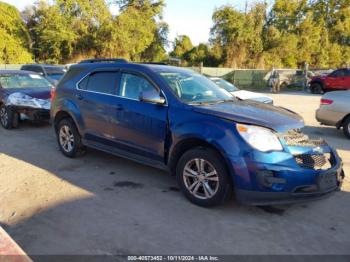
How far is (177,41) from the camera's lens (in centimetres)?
4522

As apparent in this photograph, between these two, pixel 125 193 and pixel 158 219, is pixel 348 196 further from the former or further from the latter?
pixel 125 193

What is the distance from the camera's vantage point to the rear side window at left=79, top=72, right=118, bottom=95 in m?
5.71

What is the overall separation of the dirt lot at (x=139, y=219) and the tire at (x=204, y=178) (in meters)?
0.15

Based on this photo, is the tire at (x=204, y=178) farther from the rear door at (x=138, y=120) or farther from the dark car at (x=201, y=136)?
A: the rear door at (x=138, y=120)

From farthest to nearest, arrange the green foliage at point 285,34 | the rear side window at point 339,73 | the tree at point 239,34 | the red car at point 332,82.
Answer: the green foliage at point 285,34 → the tree at point 239,34 → the rear side window at point 339,73 → the red car at point 332,82

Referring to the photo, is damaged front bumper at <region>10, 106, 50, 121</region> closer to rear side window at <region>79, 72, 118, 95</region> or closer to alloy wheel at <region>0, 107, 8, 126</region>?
alloy wheel at <region>0, 107, 8, 126</region>

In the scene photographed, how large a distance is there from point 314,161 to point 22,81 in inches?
326

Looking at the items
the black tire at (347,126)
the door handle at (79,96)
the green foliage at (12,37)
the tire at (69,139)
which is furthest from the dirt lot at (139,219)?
the green foliage at (12,37)

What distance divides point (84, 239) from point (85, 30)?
34.1m

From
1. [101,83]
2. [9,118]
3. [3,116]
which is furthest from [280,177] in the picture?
[3,116]

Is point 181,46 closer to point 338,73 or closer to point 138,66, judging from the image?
point 338,73

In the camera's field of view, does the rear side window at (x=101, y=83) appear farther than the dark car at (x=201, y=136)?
Yes

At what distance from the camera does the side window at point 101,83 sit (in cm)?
571

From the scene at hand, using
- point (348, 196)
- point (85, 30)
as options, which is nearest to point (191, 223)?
point (348, 196)
